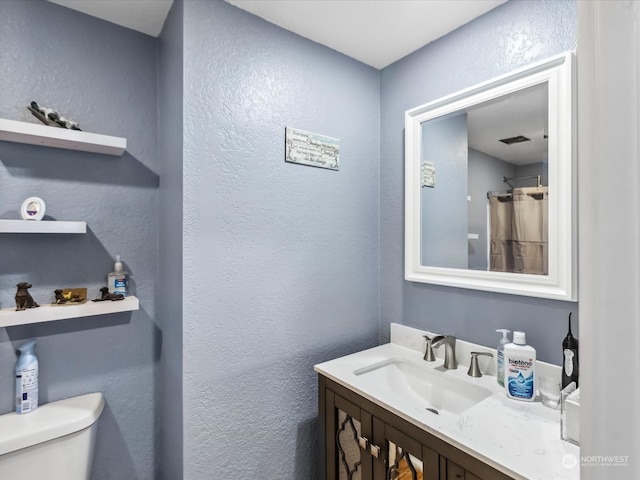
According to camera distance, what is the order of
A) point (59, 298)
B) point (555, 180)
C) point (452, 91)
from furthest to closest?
point (452, 91) → point (59, 298) → point (555, 180)

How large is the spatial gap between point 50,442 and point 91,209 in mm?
813

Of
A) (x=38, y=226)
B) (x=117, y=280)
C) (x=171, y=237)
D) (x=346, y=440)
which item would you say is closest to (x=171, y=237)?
(x=171, y=237)

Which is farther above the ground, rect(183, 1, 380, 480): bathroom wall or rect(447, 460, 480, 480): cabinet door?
rect(183, 1, 380, 480): bathroom wall

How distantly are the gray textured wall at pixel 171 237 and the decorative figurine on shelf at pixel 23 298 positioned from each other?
421 mm

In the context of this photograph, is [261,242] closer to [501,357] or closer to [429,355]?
[429,355]

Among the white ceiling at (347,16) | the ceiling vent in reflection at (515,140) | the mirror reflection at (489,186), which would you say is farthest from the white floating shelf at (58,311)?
the ceiling vent in reflection at (515,140)

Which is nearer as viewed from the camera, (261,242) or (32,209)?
(32,209)

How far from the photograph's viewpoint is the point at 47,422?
3.62 feet

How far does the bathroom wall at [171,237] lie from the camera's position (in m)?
1.19

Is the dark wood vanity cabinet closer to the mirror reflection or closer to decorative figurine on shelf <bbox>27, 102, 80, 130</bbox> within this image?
the mirror reflection

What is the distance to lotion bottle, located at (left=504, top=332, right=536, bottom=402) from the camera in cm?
107

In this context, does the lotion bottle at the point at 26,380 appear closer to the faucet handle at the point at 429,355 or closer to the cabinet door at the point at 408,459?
the cabinet door at the point at 408,459

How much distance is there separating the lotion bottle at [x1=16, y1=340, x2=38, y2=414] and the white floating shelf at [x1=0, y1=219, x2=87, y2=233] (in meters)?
0.41

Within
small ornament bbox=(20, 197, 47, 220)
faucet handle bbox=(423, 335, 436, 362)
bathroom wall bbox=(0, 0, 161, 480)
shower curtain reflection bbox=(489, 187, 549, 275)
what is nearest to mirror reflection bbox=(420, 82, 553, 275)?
shower curtain reflection bbox=(489, 187, 549, 275)
